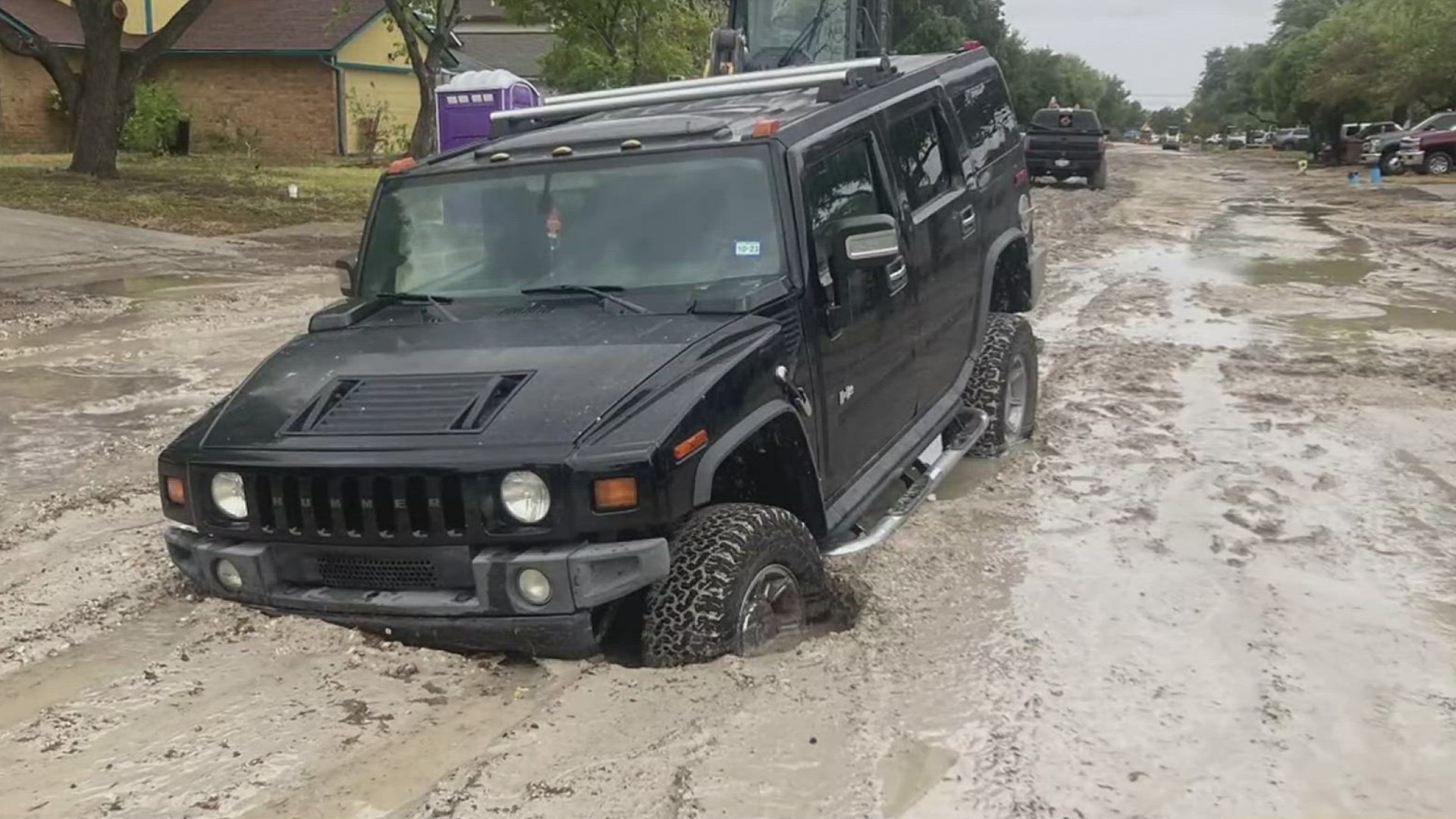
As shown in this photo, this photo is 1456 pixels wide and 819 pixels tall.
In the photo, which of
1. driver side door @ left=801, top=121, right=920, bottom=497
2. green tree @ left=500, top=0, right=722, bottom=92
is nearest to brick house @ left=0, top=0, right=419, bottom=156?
green tree @ left=500, top=0, right=722, bottom=92

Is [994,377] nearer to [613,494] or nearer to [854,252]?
[854,252]

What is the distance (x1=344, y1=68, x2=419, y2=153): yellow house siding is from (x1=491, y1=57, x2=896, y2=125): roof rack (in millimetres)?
32897

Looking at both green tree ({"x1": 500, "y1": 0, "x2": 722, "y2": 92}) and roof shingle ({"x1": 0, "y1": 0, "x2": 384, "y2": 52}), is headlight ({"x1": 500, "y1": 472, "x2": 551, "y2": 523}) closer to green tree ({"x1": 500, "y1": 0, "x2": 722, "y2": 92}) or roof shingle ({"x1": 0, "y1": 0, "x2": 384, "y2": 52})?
green tree ({"x1": 500, "y1": 0, "x2": 722, "y2": 92})

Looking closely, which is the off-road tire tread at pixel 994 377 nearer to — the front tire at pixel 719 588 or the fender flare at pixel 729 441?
the fender flare at pixel 729 441

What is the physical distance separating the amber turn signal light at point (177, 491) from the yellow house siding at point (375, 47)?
3315cm

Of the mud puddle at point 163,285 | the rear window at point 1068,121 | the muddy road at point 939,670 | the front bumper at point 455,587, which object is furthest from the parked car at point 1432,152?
the front bumper at point 455,587

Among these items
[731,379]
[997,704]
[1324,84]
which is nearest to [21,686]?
[731,379]

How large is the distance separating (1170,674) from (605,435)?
2066 millimetres

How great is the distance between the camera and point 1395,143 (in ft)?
126

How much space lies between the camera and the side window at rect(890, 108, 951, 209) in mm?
5957

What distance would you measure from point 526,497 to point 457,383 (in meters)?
0.58

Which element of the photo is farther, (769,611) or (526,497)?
(769,611)

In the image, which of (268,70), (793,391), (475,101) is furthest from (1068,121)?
(793,391)

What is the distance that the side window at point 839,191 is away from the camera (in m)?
4.93
